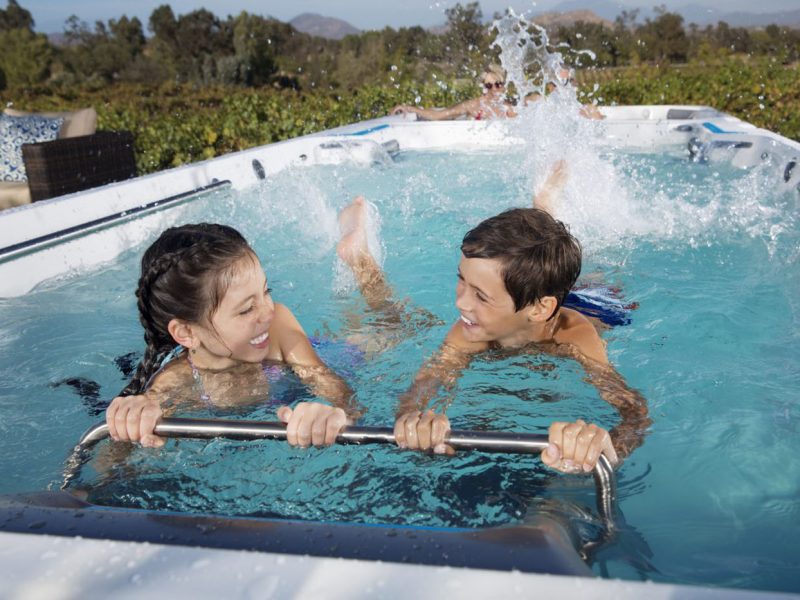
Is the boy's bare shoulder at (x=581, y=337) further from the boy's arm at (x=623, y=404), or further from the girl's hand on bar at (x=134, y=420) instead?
the girl's hand on bar at (x=134, y=420)

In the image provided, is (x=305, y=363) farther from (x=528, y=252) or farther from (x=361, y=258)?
(x=361, y=258)

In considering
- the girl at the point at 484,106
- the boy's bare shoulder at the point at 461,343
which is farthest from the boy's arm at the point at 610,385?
the girl at the point at 484,106

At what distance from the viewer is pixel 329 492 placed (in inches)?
69.6

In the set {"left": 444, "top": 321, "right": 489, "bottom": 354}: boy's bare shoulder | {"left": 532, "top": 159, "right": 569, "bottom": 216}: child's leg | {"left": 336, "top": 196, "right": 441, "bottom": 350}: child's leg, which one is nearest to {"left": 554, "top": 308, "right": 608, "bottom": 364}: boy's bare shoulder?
{"left": 444, "top": 321, "right": 489, "bottom": 354}: boy's bare shoulder

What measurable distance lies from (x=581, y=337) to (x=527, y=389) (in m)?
0.25

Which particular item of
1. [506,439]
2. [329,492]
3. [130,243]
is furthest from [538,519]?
[130,243]

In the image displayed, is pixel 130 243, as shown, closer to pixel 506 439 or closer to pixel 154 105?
pixel 506 439

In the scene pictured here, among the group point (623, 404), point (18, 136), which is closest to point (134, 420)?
point (623, 404)

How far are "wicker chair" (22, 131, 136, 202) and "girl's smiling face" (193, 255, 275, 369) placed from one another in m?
3.63

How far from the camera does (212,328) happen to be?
6.75 ft

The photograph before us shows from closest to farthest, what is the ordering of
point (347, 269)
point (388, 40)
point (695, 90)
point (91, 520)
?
point (91, 520)
point (347, 269)
point (695, 90)
point (388, 40)

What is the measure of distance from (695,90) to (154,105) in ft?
27.9

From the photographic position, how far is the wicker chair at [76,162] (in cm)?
504

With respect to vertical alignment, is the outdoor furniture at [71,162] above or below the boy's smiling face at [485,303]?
above
